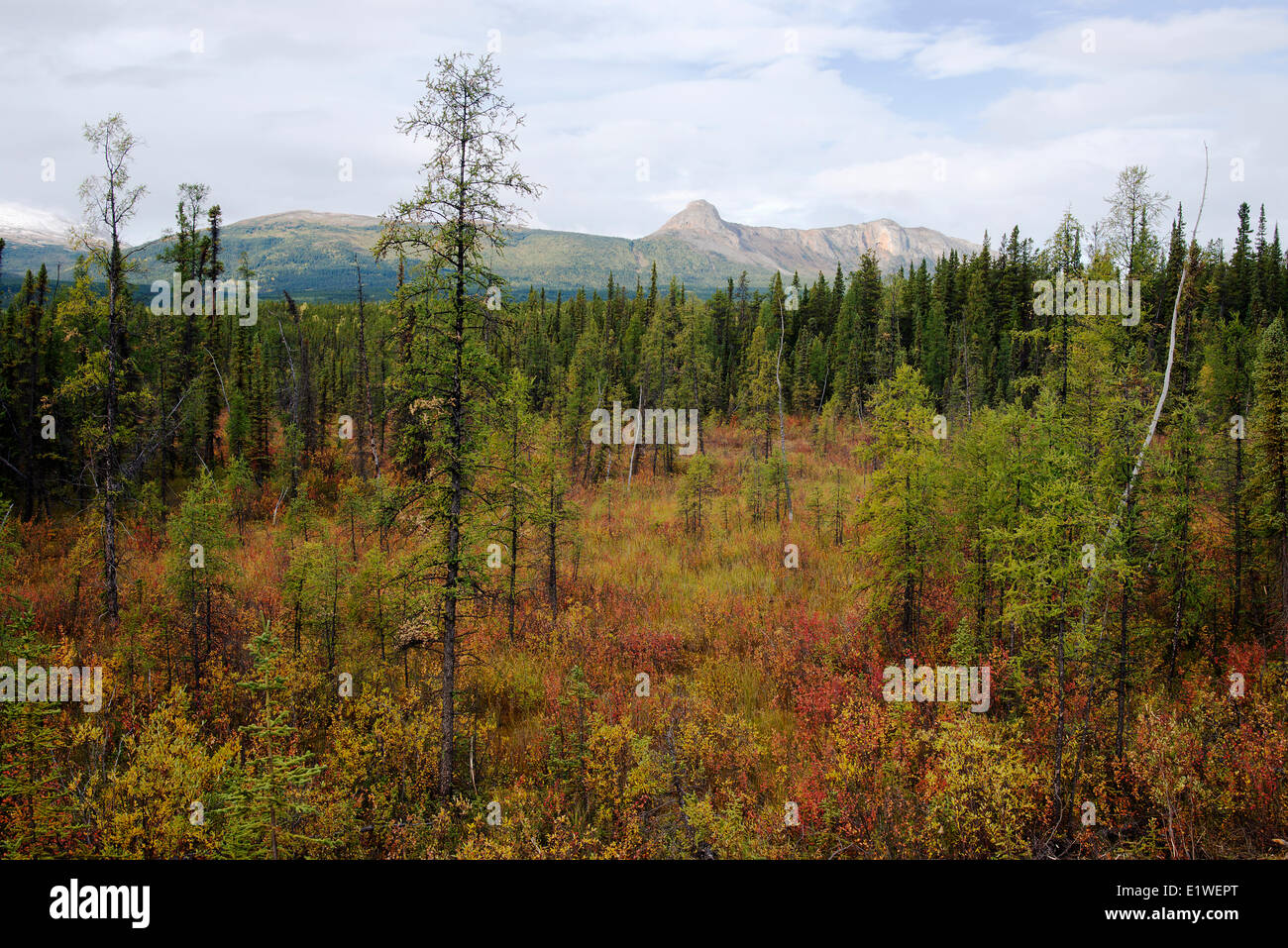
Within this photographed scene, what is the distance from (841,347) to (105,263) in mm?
60052

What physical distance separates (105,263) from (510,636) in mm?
14827

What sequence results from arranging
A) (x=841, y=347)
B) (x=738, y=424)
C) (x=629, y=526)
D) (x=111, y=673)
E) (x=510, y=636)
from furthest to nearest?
(x=841, y=347) < (x=738, y=424) < (x=629, y=526) < (x=510, y=636) < (x=111, y=673)

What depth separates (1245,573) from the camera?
15.1 m

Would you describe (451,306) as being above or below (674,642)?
above

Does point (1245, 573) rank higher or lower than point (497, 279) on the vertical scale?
lower

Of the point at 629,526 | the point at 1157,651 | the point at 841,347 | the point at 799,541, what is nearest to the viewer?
the point at 1157,651

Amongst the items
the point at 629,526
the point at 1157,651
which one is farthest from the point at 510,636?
the point at 1157,651

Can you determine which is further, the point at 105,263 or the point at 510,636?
the point at 510,636
